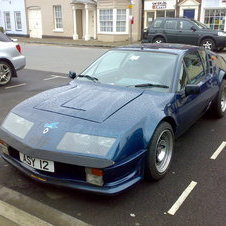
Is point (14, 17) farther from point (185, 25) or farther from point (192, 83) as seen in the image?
point (192, 83)

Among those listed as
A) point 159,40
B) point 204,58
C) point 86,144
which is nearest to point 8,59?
point 204,58

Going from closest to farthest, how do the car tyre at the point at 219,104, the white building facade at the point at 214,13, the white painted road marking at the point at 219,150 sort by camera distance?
the white painted road marking at the point at 219,150, the car tyre at the point at 219,104, the white building facade at the point at 214,13

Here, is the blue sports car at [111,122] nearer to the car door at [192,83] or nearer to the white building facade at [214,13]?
the car door at [192,83]

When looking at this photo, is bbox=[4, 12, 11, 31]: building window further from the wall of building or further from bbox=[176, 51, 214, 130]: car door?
bbox=[176, 51, 214, 130]: car door

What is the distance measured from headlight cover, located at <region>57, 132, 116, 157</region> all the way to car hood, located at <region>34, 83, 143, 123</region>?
0.79 feet

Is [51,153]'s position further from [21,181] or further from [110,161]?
[21,181]

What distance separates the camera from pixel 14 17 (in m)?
29.8

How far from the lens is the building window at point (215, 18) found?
20.7 meters

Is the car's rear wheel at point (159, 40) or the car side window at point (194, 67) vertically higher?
the car side window at point (194, 67)

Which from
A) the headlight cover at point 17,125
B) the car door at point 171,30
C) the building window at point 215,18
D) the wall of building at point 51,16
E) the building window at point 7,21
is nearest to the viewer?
the headlight cover at point 17,125

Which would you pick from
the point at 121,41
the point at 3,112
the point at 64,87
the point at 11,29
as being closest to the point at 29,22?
the point at 11,29

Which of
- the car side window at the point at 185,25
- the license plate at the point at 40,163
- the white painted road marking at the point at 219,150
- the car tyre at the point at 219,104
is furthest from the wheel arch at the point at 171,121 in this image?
the car side window at the point at 185,25

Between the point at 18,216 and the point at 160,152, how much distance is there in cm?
162

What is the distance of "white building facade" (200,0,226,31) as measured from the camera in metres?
20.4
